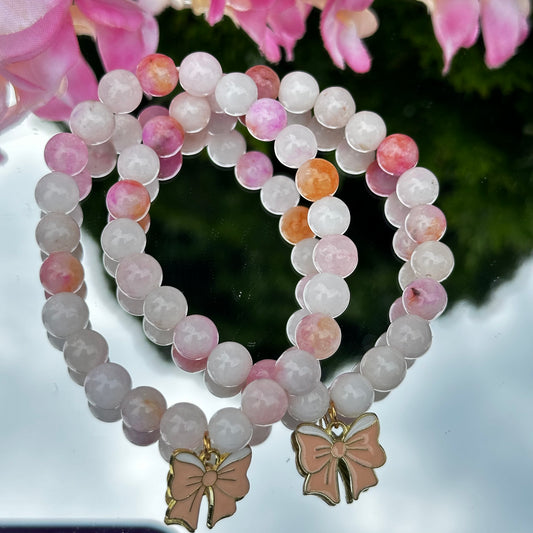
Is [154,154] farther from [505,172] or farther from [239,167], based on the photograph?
[505,172]

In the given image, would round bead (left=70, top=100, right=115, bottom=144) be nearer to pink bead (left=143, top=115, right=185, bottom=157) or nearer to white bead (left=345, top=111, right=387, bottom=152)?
pink bead (left=143, top=115, right=185, bottom=157)

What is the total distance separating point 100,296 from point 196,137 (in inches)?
7.1

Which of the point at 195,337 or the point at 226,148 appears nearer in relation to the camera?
the point at 195,337

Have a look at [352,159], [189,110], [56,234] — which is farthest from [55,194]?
[352,159]

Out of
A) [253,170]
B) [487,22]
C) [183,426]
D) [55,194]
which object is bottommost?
[183,426]

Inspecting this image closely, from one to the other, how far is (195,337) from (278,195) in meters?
0.17

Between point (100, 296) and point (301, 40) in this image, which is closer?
point (100, 296)

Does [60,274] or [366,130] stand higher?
[366,130]

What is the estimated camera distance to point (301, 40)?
77cm

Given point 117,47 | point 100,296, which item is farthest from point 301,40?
point 100,296

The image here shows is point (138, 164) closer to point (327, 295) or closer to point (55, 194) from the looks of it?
point (55, 194)

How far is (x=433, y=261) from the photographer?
625 mm

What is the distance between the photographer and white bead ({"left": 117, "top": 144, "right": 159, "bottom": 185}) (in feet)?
Result: 2.10

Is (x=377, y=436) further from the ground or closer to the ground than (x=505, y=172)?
closer to the ground
